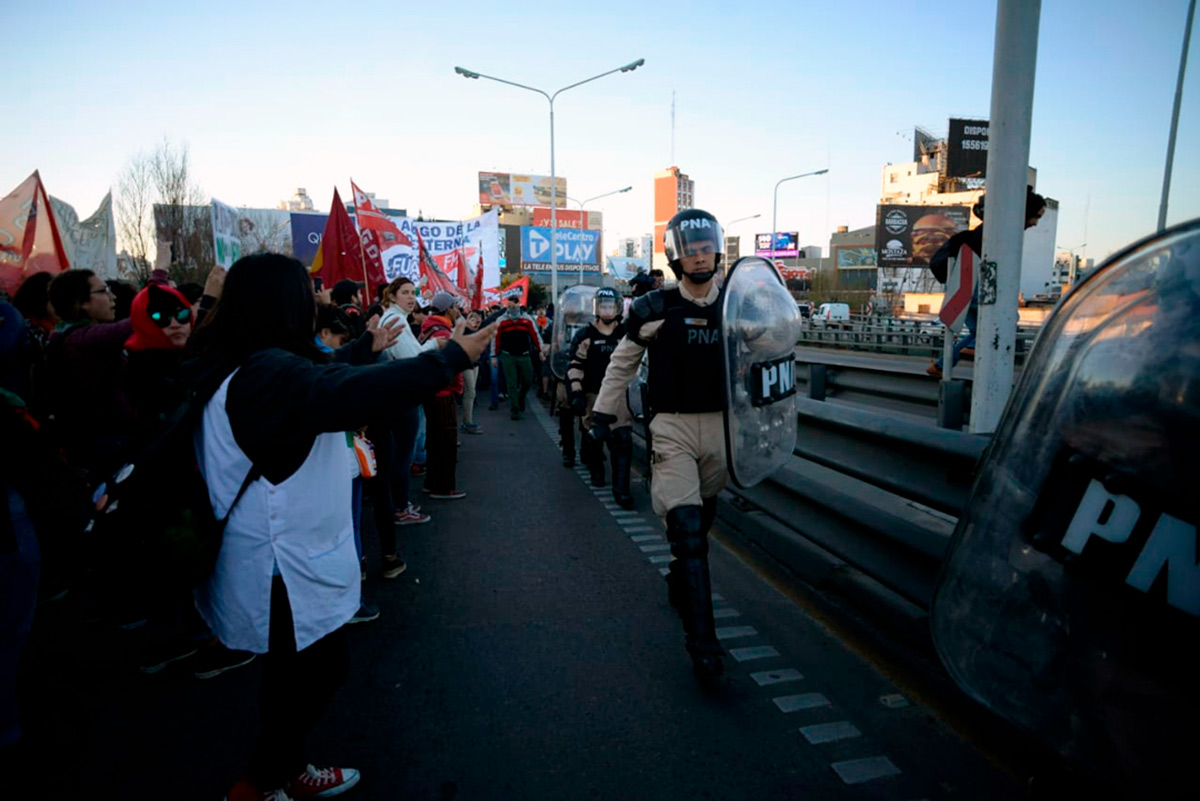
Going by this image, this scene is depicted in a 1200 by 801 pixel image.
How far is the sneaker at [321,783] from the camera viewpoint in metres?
2.33

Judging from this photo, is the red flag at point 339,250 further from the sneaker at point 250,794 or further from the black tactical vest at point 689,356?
the sneaker at point 250,794

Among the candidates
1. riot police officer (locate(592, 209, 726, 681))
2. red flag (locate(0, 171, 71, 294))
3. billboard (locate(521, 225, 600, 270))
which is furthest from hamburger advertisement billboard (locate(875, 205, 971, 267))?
riot police officer (locate(592, 209, 726, 681))

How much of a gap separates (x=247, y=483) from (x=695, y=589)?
6.44 ft

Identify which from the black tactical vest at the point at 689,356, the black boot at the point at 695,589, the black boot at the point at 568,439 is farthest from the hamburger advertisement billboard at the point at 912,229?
the black boot at the point at 695,589

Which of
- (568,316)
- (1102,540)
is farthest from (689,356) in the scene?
(568,316)

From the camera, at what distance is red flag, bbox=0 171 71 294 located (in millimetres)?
6047

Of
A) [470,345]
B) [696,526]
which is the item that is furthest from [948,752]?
[470,345]

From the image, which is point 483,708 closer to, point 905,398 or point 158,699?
point 158,699

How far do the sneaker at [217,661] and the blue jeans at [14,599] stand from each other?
2.51 feet

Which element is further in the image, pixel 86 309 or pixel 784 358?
pixel 86 309

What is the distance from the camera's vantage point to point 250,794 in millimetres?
2164

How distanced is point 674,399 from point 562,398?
527 centimetres

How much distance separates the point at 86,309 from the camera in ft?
13.4

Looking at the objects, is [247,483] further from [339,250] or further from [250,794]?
[339,250]
